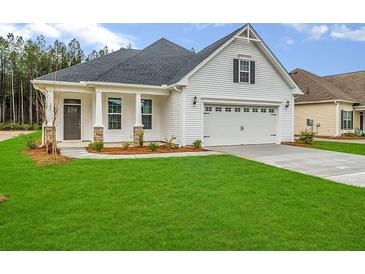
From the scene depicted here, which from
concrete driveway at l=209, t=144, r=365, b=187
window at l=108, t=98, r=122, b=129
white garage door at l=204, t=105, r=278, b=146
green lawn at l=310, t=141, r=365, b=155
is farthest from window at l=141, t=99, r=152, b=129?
green lawn at l=310, t=141, r=365, b=155

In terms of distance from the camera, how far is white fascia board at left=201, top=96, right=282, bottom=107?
14.4 m

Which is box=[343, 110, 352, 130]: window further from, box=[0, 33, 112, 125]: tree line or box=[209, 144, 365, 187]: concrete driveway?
box=[0, 33, 112, 125]: tree line

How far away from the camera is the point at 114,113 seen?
49.1 ft

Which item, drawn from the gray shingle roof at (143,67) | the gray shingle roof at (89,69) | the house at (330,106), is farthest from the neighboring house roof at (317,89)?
the gray shingle roof at (89,69)

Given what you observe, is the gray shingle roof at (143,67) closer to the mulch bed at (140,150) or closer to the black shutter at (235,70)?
the black shutter at (235,70)

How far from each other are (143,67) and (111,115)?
10.8 ft

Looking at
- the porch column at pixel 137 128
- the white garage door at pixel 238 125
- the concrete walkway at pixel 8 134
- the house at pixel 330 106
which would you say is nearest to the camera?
the porch column at pixel 137 128

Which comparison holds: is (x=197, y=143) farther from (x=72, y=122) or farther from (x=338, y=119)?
(x=338, y=119)

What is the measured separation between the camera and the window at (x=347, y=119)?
2334cm

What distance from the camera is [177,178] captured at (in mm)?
7262

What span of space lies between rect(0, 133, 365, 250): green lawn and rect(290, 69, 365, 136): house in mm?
17324

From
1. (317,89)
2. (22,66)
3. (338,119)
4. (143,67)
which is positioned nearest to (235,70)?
(143,67)

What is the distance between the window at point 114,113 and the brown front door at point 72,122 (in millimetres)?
1701

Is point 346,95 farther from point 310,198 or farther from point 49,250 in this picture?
point 49,250
